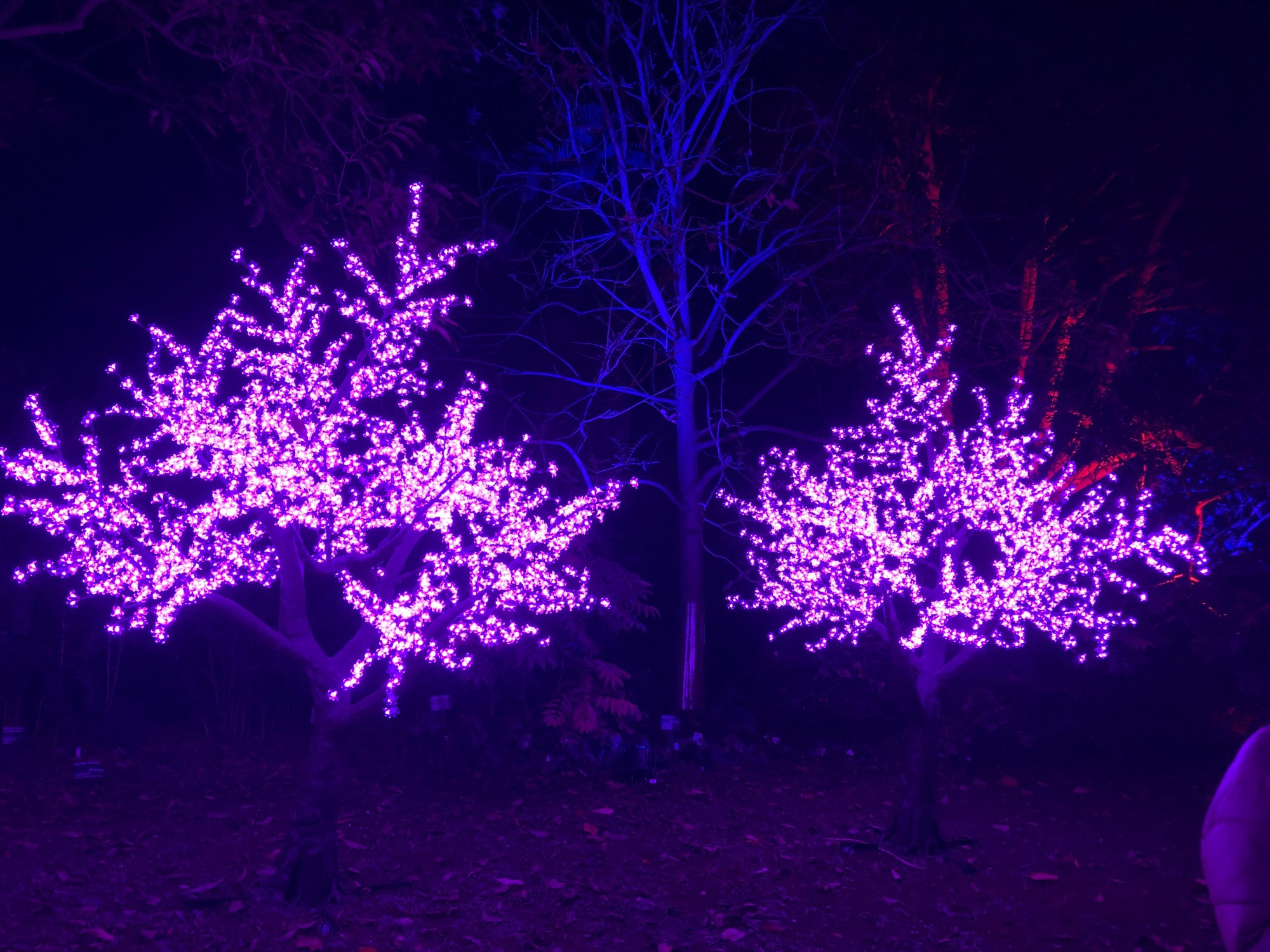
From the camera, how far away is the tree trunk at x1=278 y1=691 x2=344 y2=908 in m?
4.91

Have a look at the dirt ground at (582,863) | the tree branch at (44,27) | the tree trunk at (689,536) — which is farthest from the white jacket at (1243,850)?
the tree trunk at (689,536)

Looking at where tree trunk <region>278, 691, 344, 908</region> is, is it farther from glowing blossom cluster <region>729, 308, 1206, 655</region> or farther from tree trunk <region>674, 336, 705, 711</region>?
tree trunk <region>674, 336, 705, 711</region>

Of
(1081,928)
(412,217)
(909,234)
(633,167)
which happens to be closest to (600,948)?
(1081,928)

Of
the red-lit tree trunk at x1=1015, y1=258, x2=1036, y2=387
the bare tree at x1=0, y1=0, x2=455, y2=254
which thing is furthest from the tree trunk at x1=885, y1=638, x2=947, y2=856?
the bare tree at x1=0, y1=0, x2=455, y2=254

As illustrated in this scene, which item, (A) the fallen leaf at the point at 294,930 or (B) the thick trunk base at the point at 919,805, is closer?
(A) the fallen leaf at the point at 294,930

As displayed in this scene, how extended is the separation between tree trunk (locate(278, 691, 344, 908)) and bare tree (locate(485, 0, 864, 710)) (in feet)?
16.3

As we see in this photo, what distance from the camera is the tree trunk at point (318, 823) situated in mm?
4906

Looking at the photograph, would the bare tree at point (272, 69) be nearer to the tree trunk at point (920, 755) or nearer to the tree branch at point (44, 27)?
the tree branch at point (44, 27)

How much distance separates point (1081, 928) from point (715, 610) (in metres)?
6.37

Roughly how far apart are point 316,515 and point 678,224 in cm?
591

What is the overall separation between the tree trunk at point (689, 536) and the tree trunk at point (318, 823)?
16.6 feet

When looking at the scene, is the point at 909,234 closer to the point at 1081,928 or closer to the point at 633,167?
the point at 633,167

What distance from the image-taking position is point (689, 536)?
9.83 metres

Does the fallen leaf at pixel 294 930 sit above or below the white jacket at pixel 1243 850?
below
